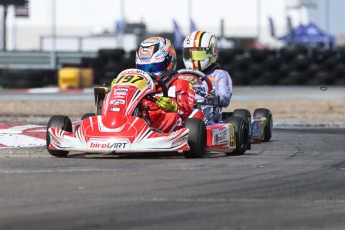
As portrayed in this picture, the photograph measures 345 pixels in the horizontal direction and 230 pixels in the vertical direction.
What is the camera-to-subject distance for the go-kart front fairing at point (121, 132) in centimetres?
977

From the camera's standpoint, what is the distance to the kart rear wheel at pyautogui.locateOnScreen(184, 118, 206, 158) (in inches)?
394

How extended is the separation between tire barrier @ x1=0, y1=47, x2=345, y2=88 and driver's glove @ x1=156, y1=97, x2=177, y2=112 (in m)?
16.8

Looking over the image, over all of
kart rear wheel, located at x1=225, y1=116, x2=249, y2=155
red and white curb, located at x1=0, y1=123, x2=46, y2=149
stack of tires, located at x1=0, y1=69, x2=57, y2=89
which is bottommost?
stack of tires, located at x1=0, y1=69, x2=57, y2=89

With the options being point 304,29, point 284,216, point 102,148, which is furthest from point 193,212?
point 304,29

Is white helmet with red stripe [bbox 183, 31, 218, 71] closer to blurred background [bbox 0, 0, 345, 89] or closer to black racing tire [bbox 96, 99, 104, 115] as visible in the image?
black racing tire [bbox 96, 99, 104, 115]

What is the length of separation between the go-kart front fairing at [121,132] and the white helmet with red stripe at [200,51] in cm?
249

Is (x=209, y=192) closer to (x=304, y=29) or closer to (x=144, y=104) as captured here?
(x=144, y=104)

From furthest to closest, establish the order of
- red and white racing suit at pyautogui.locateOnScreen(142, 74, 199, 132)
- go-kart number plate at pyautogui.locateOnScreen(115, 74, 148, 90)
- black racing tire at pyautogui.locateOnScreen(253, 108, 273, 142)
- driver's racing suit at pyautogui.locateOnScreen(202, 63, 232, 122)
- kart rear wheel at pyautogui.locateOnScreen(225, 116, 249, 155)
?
black racing tire at pyautogui.locateOnScreen(253, 108, 273, 142) < driver's racing suit at pyautogui.locateOnScreen(202, 63, 232, 122) < kart rear wheel at pyautogui.locateOnScreen(225, 116, 249, 155) < red and white racing suit at pyautogui.locateOnScreen(142, 74, 199, 132) < go-kart number plate at pyautogui.locateOnScreen(115, 74, 148, 90)

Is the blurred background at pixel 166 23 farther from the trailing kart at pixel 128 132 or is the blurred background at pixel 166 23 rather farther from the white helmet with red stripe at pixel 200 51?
the trailing kart at pixel 128 132

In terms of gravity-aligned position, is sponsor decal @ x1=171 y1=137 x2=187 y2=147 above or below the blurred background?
below

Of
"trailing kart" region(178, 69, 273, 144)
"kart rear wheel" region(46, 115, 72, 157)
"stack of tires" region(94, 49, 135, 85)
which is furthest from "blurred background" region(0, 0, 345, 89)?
"kart rear wheel" region(46, 115, 72, 157)

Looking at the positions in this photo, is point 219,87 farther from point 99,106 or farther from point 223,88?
point 99,106

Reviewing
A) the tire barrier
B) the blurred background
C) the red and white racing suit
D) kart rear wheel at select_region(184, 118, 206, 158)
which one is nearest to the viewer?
kart rear wheel at select_region(184, 118, 206, 158)

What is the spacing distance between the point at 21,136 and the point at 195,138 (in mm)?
2940
